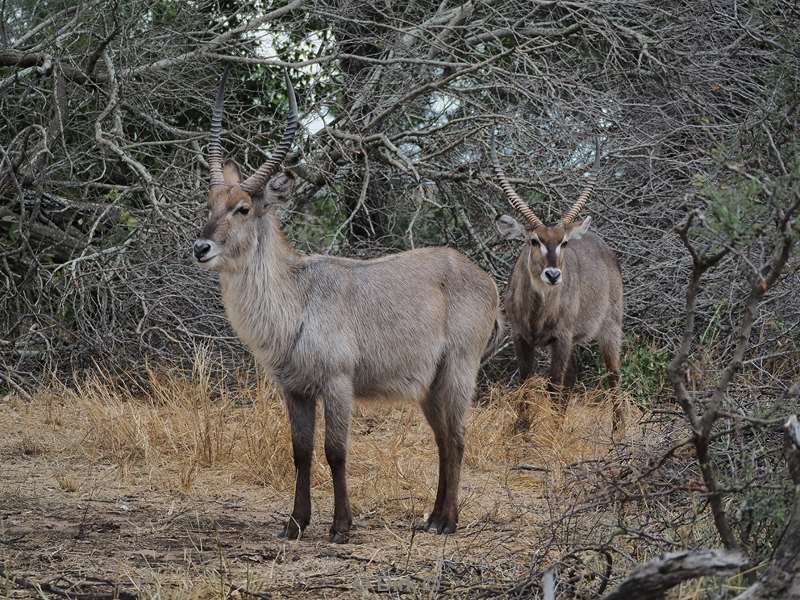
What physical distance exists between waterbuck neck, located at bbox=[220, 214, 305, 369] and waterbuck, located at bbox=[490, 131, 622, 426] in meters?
3.00

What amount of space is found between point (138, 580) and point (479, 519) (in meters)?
1.98

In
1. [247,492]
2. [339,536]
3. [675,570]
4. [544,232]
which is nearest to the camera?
[675,570]

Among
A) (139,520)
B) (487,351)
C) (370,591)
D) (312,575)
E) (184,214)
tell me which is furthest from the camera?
(184,214)

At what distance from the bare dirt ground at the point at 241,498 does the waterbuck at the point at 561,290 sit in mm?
506

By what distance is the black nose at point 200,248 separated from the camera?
16.9 ft

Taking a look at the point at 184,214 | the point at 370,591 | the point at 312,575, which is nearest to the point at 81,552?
the point at 312,575

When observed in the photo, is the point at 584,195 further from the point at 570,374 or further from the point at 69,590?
the point at 69,590

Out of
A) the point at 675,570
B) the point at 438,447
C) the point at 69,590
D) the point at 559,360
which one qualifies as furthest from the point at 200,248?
the point at 559,360

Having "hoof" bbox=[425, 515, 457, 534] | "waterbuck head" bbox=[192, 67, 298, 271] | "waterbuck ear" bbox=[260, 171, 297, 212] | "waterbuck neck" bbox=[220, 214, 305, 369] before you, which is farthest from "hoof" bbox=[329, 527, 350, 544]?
"waterbuck ear" bbox=[260, 171, 297, 212]

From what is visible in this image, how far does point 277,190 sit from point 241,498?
167cm

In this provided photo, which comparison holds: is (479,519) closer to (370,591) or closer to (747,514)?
(370,591)

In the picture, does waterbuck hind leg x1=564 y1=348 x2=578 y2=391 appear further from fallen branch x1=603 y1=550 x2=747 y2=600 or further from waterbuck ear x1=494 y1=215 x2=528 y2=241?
fallen branch x1=603 y1=550 x2=747 y2=600

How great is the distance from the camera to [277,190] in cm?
544

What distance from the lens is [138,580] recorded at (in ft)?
13.0
